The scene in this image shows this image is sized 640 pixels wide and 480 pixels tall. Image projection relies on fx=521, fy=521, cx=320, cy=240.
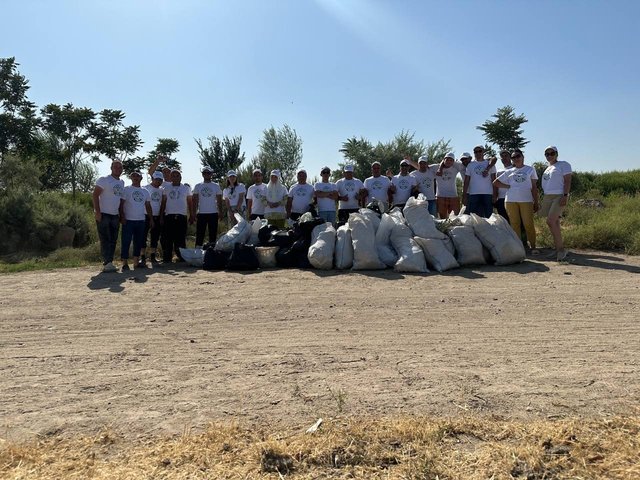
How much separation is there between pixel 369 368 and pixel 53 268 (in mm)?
7746

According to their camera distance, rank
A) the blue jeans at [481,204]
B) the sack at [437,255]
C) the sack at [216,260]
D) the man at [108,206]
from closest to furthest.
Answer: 1. the sack at [437,255]
2. the man at [108,206]
3. the sack at [216,260]
4. the blue jeans at [481,204]

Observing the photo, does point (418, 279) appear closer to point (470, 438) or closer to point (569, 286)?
point (569, 286)

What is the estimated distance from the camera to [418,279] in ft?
23.7

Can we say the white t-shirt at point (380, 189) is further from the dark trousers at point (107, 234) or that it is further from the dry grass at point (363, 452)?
the dry grass at point (363, 452)

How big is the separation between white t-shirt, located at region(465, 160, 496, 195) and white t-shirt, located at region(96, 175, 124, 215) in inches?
243

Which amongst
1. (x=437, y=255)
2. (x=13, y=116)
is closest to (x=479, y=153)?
(x=437, y=255)

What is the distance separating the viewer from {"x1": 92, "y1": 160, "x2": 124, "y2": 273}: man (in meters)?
8.48

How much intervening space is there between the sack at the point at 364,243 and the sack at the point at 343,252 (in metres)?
0.10

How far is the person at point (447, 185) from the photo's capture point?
32.2ft

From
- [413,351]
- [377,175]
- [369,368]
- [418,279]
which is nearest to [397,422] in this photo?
[369,368]

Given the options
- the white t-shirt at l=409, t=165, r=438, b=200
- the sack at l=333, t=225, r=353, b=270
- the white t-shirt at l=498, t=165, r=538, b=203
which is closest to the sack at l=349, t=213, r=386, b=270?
the sack at l=333, t=225, r=353, b=270

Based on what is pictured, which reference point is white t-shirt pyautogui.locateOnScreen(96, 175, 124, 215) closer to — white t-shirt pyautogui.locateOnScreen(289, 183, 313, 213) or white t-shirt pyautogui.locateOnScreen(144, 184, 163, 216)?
white t-shirt pyautogui.locateOnScreen(144, 184, 163, 216)

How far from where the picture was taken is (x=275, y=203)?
31.8 feet

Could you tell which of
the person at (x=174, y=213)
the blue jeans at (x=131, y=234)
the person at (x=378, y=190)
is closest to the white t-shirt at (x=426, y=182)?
the person at (x=378, y=190)
